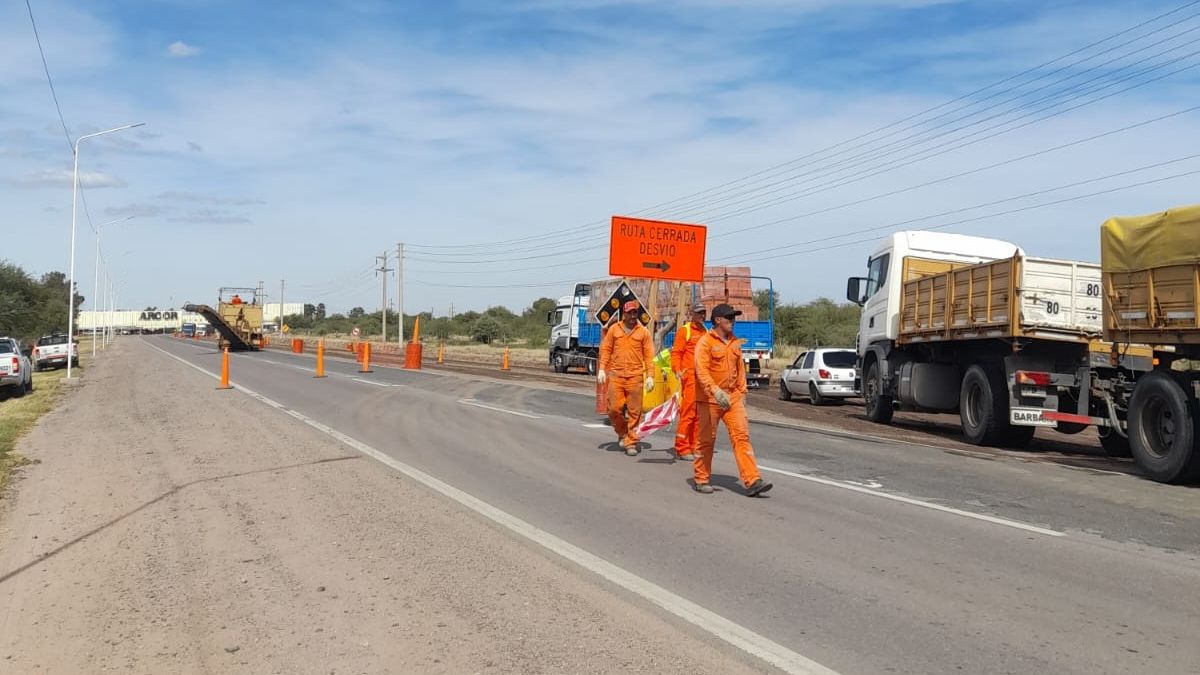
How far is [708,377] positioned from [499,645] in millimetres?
4609

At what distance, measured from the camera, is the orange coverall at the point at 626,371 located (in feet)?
40.3

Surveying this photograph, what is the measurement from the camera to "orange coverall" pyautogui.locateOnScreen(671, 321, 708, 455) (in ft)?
36.2

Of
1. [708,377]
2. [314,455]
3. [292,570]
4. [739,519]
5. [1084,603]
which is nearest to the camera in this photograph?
[1084,603]

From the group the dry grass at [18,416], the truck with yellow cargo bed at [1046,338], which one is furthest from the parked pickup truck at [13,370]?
the truck with yellow cargo bed at [1046,338]

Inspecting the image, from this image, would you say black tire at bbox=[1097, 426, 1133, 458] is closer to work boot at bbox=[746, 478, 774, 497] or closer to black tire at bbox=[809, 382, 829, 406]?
work boot at bbox=[746, 478, 774, 497]

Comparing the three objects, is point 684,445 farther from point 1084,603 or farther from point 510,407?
point 510,407

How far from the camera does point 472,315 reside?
386 ft

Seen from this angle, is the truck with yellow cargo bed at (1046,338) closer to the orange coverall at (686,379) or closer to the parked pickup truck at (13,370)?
the orange coverall at (686,379)

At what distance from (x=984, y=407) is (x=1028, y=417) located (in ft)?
3.48

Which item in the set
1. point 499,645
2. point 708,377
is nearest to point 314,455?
point 708,377

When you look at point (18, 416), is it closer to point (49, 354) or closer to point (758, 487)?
point (758, 487)

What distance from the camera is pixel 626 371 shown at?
12.3 meters

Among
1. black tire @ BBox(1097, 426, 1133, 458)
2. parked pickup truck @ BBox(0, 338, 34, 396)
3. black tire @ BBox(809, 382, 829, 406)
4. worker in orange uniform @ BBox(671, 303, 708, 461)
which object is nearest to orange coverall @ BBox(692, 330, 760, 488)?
worker in orange uniform @ BBox(671, 303, 708, 461)

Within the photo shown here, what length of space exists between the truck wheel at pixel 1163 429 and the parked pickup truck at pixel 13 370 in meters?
23.9
